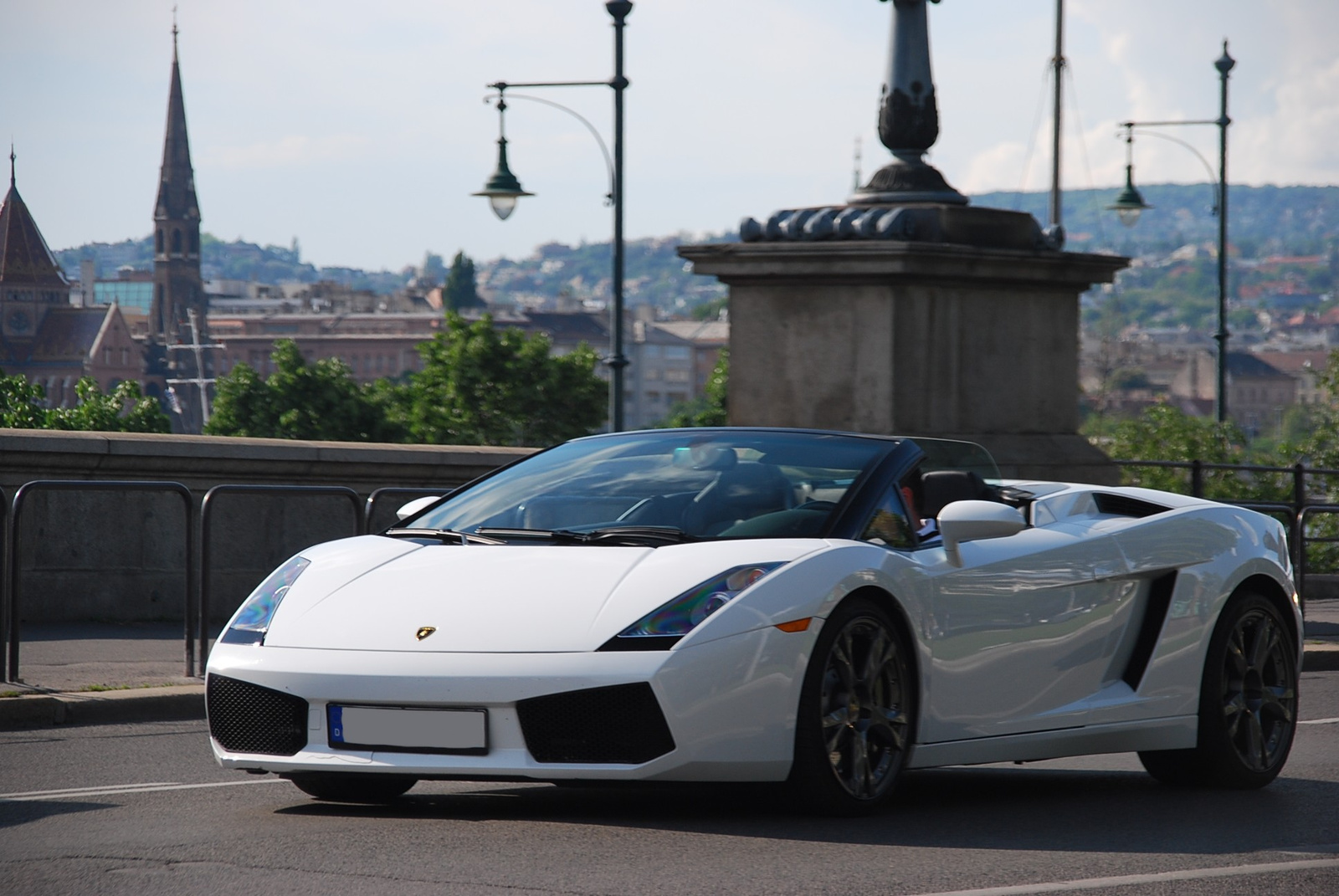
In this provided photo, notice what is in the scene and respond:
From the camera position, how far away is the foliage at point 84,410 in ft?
166

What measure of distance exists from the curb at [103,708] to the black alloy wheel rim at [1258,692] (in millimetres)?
4627

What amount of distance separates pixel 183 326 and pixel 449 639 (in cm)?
17572

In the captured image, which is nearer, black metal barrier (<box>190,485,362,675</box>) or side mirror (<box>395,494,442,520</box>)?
side mirror (<box>395,494,442,520</box>)

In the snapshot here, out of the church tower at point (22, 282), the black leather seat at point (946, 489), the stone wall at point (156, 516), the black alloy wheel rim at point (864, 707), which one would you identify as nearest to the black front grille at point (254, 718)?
the black alloy wheel rim at point (864, 707)

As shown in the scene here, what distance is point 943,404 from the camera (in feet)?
45.6

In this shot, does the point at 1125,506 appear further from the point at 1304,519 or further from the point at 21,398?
the point at 21,398

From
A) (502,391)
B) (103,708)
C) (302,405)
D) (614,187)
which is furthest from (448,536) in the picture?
(302,405)

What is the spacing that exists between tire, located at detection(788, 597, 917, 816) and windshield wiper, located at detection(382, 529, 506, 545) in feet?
3.61

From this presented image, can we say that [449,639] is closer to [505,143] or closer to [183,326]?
[505,143]

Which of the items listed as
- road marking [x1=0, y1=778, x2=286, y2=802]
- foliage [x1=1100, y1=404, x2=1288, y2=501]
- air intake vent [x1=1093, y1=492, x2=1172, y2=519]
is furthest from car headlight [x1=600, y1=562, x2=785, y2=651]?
foliage [x1=1100, y1=404, x2=1288, y2=501]

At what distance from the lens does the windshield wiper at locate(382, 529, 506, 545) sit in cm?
614

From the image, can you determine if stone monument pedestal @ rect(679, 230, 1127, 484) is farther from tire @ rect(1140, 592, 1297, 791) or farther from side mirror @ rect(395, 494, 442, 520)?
side mirror @ rect(395, 494, 442, 520)

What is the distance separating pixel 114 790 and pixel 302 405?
10286 cm

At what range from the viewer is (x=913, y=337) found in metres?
13.7
